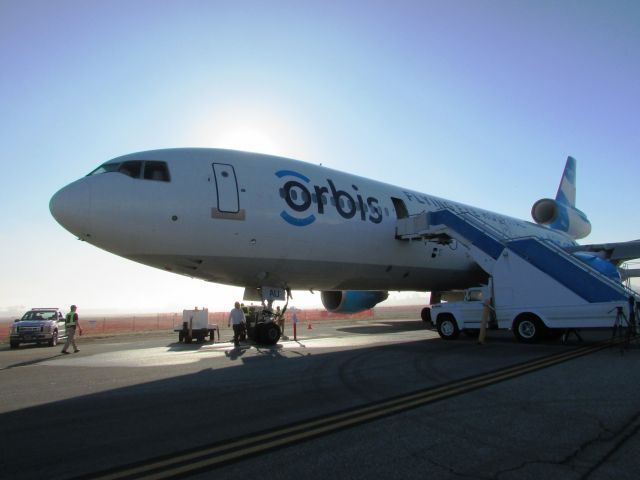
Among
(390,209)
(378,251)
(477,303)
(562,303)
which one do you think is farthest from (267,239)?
(562,303)

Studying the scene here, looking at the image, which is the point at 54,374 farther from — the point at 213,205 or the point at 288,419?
the point at 288,419

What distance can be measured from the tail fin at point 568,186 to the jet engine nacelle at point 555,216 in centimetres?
225

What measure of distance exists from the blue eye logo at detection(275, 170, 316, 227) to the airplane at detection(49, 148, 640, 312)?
0.11 ft

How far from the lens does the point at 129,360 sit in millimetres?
11070

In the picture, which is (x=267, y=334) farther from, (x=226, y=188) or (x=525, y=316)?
(x=525, y=316)

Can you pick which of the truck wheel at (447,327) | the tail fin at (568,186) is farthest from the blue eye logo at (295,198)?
the tail fin at (568,186)

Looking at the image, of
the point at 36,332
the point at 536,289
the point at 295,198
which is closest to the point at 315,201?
the point at 295,198

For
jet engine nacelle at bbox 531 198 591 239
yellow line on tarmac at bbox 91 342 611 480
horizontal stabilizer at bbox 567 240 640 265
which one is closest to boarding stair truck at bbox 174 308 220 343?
yellow line on tarmac at bbox 91 342 611 480

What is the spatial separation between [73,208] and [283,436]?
8.40 metres

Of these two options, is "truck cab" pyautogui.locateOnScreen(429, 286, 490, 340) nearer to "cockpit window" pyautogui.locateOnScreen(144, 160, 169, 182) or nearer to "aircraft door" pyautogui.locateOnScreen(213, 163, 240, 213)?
"aircraft door" pyautogui.locateOnScreen(213, 163, 240, 213)

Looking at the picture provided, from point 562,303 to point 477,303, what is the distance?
2541 millimetres

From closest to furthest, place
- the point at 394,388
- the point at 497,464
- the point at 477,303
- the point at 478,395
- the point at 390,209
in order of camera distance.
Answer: the point at 497,464 → the point at 478,395 → the point at 394,388 → the point at 477,303 → the point at 390,209

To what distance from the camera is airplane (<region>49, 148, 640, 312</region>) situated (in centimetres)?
1064

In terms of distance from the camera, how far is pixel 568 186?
34.2 metres
